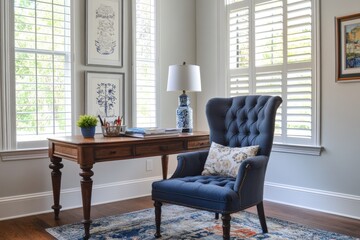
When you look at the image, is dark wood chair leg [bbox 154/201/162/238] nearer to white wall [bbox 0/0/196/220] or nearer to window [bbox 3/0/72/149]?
white wall [bbox 0/0/196/220]

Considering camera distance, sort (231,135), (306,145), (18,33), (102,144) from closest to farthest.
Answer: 1. (102,144)
2. (231,135)
3. (18,33)
4. (306,145)

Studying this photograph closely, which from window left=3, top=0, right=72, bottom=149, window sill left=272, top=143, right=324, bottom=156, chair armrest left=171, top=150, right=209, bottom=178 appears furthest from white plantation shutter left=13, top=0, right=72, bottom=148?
window sill left=272, top=143, right=324, bottom=156

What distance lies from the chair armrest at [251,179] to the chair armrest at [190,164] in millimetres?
534

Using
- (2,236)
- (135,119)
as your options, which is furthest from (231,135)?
(2,236)

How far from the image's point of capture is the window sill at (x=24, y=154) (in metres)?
3.38

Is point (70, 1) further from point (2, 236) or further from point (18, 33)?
point (2, 236)

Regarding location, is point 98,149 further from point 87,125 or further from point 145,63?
point 145,63

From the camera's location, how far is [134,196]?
421 centimetres

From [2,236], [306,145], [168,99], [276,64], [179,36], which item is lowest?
[2,236]

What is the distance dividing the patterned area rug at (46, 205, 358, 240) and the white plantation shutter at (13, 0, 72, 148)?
3.27ft

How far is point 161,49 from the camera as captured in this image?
445 centimetres

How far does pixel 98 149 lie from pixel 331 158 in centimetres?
211

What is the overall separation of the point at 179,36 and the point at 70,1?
1.40 m

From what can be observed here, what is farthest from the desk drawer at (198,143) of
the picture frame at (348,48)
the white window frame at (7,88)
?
the white window frame at (7,88)
